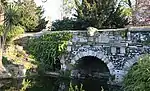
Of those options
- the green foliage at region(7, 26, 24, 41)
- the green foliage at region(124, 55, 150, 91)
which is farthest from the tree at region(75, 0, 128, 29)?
the green foliage at region(124, 55, 150, 91)

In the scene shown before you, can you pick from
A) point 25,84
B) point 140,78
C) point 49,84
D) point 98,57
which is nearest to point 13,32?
point 49,84

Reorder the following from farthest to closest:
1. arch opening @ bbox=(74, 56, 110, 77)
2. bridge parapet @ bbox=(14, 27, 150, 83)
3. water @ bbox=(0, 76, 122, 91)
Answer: arch opening @ bbox=(74, 56, 110, 77)
bridge parapet @ bbox=(14, 27, 150, 83)
water @ bbox=(0, 76, 122, 91)

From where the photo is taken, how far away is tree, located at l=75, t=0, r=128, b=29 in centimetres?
2306

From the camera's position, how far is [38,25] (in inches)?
1055

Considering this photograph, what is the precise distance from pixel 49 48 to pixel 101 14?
173 inches

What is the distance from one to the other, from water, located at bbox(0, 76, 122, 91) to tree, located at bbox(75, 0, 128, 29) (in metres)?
4.84

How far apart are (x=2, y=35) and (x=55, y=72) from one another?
3912mm

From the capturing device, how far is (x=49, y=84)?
60.1ft

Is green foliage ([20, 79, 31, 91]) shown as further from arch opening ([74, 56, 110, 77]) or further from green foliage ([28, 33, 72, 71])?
arch opening ([74, 56, 110, 77])

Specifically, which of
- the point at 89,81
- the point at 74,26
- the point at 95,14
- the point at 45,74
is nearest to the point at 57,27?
the point at 74,26

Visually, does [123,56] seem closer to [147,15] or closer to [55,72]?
[55,72]

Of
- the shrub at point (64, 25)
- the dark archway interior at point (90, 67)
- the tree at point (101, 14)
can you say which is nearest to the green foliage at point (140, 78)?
the dark archway interior at point (90, 67)

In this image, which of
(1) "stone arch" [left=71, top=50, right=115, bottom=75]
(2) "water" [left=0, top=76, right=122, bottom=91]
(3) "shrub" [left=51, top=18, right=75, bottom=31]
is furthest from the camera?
(3) "shrub" [left=51, top=18, right=75, bottom=31]

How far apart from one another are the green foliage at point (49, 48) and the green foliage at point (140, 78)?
20.7ft
